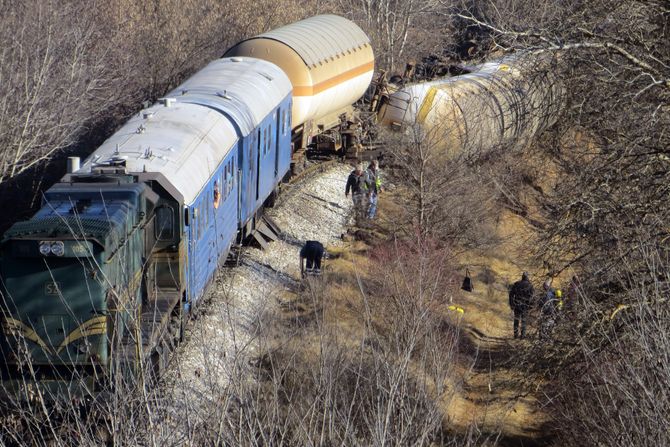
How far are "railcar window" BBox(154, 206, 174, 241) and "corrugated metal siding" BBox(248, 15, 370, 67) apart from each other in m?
11.5

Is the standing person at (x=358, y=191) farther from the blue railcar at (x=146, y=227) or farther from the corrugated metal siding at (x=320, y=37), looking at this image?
the corrugated metal siding at (x=320, y=37)

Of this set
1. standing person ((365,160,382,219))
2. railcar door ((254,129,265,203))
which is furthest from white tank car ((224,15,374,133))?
railcar door ((254,129,265,203))

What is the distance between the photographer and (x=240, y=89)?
1825cm

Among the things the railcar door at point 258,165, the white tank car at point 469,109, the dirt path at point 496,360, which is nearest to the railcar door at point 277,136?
the railcar door at point 258,165

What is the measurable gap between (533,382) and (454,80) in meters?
14.9

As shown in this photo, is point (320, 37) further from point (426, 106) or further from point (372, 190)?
point (372, 190)

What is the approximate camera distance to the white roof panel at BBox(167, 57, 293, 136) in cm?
1700

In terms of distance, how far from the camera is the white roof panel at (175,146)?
1288cm

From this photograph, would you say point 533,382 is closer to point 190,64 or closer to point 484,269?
point 484,269

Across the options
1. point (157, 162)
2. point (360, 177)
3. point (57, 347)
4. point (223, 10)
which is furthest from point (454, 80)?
point (57, 347)

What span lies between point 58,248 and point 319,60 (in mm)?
14788

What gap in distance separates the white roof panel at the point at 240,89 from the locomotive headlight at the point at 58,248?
656cm

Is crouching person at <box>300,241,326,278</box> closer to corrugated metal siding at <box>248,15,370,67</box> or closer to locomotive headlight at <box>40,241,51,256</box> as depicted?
locomotive headlight at <box>40,241,51,256</box>

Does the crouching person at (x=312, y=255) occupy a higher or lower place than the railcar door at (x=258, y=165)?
lower
